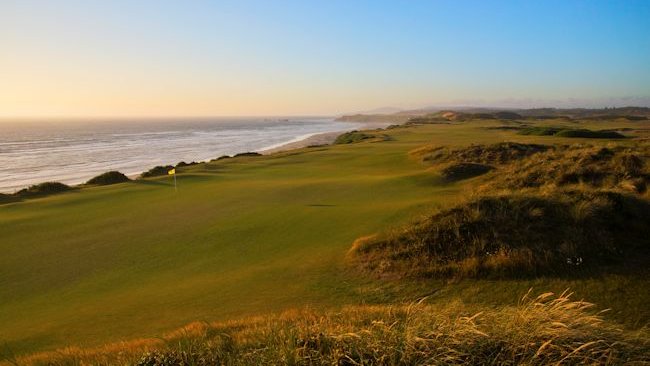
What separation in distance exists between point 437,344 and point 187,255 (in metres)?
8.44

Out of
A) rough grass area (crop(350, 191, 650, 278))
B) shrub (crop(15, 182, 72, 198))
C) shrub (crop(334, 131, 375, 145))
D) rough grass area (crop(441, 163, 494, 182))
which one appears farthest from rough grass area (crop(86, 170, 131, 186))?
shrub (crop(334, 131, 375, 145))

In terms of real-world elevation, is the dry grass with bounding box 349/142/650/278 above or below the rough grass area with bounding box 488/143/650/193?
below

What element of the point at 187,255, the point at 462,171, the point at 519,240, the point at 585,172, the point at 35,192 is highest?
the point at 585,172

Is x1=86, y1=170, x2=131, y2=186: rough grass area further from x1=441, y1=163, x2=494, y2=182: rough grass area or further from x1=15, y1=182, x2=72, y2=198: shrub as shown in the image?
x1=441, y1=163, x2=494, y2=182: rough grass area

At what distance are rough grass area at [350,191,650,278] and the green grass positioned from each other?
0.62 meters

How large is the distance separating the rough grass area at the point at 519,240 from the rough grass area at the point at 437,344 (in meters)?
3.62

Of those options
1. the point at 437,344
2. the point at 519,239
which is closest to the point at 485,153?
the point at 519,239

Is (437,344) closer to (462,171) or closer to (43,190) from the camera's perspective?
(462,171)

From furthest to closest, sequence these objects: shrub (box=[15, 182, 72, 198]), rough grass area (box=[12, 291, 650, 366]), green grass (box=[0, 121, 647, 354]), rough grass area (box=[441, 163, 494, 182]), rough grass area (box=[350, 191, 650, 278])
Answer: shrub (box=[15, 182, 72, 198])
rough grass area (box=[441, 163, 494, 182])
rough grass area (box=[350, 191, 650, 278])
green grass (box=[0, 121, 647, 354])
rough grass area (box=[12, 291, 650, 366])

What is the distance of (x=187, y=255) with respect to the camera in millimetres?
11508

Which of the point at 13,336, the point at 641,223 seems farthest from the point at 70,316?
the point at 641,223

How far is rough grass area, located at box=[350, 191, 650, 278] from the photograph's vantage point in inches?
341

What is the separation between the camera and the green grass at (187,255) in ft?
25.9

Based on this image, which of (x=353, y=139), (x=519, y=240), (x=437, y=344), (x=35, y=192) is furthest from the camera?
(x=353, y=139)
